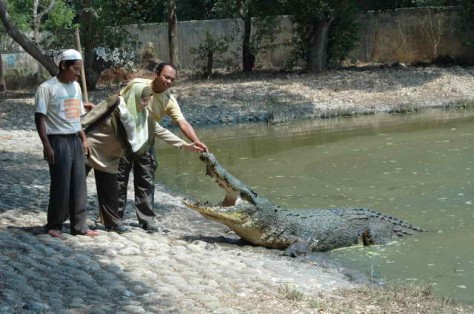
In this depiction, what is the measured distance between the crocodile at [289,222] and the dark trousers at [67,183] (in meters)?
1.22

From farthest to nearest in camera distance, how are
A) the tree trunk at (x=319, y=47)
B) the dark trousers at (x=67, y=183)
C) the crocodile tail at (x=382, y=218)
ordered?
1. the tree trunk at (x=319, y=47)
2. the crocodile tail at (x=382, y=218)
3. the dark trousers at (x=67, y=183)

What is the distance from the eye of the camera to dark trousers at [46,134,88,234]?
283 inches

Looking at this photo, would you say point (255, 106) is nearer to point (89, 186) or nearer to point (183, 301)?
point (89, 186)

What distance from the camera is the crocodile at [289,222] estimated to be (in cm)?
820

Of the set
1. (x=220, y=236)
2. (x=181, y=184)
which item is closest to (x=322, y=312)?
(x=220, y=236)

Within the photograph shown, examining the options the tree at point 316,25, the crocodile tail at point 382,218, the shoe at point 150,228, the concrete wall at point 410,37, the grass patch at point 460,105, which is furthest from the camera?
the concrete wall at point 410,37

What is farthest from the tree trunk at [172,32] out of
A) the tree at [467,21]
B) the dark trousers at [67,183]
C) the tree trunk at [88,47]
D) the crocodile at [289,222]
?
the dark trousers at [67,183]

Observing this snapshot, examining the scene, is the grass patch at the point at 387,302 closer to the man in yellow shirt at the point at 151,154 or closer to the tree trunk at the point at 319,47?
the man in yellow shirt at the point at 151,154

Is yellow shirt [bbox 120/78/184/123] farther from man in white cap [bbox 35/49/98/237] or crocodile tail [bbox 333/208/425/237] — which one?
crocodile tail [bbox 333/208/425/237]

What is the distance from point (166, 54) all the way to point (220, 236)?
22.6m

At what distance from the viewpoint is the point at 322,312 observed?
583 centimetres

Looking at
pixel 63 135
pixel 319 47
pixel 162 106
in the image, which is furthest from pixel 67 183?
pixel 319 47

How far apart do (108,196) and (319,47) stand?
2034 cm

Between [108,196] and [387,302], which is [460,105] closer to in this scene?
[108,196]
